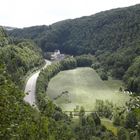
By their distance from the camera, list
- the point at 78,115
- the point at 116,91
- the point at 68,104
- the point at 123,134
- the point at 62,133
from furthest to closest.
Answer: the point at 116,91, the point at 68,104, the point at 78,115, the point at 123,134, the point at 62,133

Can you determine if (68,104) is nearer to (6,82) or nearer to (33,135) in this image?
(33,135)

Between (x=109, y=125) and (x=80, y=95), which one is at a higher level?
(x=80, y=95)

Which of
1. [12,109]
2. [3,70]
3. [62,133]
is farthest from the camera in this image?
[62,133]

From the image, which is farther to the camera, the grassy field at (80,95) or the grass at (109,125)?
the grassy field at (80,95)

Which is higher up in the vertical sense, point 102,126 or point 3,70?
point 3,70

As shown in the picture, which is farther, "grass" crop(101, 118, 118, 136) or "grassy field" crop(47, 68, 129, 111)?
"grassy field" crop(47, 68, 129, 111)

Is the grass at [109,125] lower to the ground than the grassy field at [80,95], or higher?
lower

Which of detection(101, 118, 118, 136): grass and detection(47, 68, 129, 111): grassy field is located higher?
detection(47, 68, 129, 111): grassy field

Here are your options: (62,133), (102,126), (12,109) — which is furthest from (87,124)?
(12,109)

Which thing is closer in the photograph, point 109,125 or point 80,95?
point 109,125

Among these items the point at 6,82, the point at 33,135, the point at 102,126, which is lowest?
the point at 102,126

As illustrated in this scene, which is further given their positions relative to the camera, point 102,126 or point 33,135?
point 102,126
